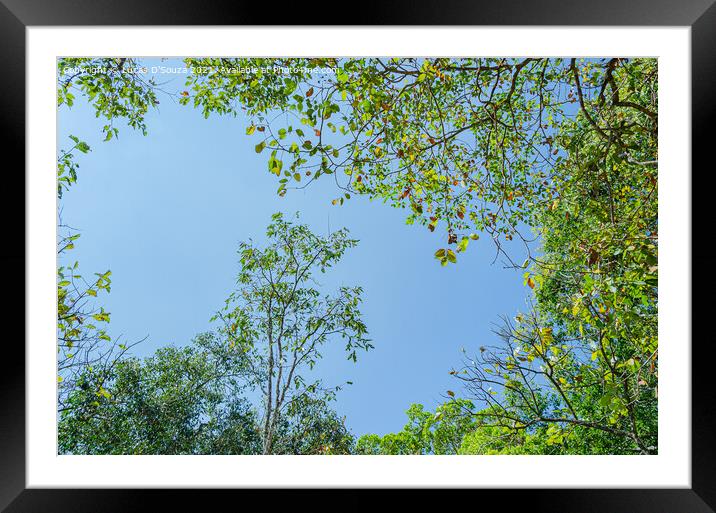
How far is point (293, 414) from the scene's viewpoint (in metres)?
4.68

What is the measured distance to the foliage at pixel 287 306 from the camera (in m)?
4.80

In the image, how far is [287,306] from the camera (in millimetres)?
4844

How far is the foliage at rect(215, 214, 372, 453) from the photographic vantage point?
15.8ft
